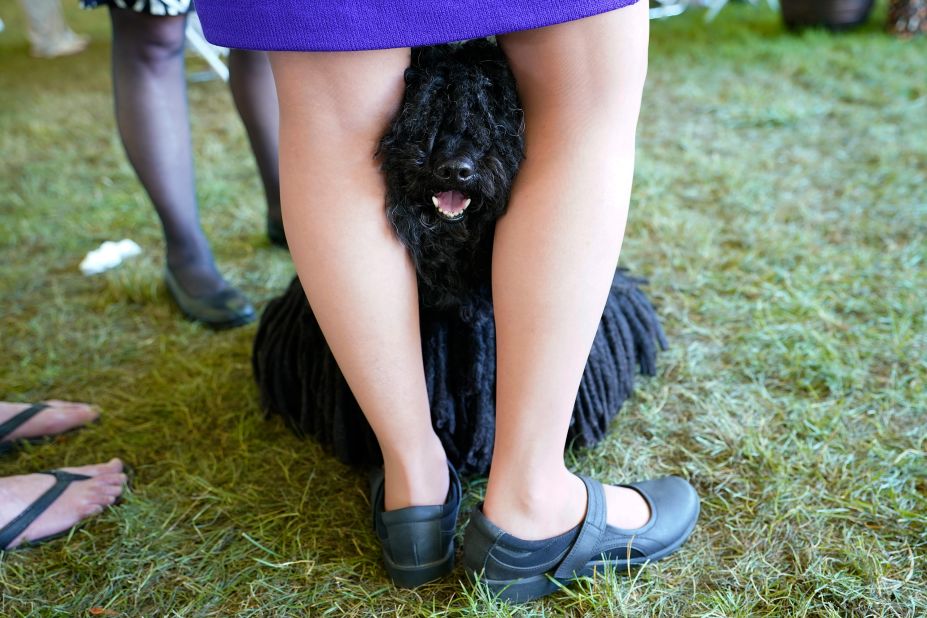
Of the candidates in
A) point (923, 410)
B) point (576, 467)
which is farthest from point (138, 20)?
point (923, 410)

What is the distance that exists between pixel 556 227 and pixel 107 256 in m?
1.49

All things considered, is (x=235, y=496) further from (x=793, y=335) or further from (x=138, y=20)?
(x=793, y=335)

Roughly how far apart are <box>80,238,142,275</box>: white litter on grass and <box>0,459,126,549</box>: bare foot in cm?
84

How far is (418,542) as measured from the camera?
0.92 meters

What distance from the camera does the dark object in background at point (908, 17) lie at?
3.13 meters

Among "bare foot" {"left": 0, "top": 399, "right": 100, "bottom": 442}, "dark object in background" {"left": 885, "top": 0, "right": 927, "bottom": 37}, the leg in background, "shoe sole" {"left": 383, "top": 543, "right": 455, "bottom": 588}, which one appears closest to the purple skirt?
"shoe sole" {"left": 383, "top": 543, "right": 455, "bottom": 588}

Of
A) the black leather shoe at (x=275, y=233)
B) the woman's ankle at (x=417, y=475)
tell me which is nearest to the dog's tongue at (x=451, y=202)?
the woman's ankle at (x=417, y=475)

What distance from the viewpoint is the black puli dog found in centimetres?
77

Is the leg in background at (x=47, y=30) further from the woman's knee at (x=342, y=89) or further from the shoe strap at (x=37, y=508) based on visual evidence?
the woman's knee at (x=342, y=89)

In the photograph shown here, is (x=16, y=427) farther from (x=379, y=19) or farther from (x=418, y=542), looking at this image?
(x=379, y=19)

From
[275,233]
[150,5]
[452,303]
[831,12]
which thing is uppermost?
[150,5]

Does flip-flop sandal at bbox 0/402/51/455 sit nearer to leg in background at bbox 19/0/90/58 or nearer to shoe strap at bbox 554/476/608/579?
shoe strap at bbox 554/476/608/579

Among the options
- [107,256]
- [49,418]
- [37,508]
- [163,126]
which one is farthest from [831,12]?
[37,508]

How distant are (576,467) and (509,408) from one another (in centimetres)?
32
